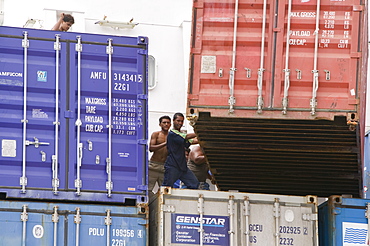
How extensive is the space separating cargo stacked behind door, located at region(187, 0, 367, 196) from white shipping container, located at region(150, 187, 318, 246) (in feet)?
3.20

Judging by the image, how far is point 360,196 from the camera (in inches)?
618

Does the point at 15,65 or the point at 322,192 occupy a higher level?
the point at 15,65

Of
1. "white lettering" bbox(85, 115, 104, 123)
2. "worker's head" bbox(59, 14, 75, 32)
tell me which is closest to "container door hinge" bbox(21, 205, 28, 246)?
"white lettering" bbox(85, 115, 104, 123)

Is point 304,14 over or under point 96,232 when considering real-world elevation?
over

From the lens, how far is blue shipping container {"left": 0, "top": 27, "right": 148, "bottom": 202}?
1371 cm

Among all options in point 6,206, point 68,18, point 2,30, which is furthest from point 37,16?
point 6,206

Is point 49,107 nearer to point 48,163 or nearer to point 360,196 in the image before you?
point 48,163

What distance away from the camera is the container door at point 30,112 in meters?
13.7

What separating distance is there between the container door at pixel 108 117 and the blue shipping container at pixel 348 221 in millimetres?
2687

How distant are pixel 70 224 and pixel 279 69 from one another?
3.49 meters

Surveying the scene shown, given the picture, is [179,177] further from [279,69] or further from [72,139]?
[279,69]

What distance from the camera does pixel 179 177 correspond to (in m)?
16.2

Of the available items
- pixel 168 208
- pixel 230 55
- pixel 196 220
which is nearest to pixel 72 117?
pixel 168 208

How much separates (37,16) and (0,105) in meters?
7.57
